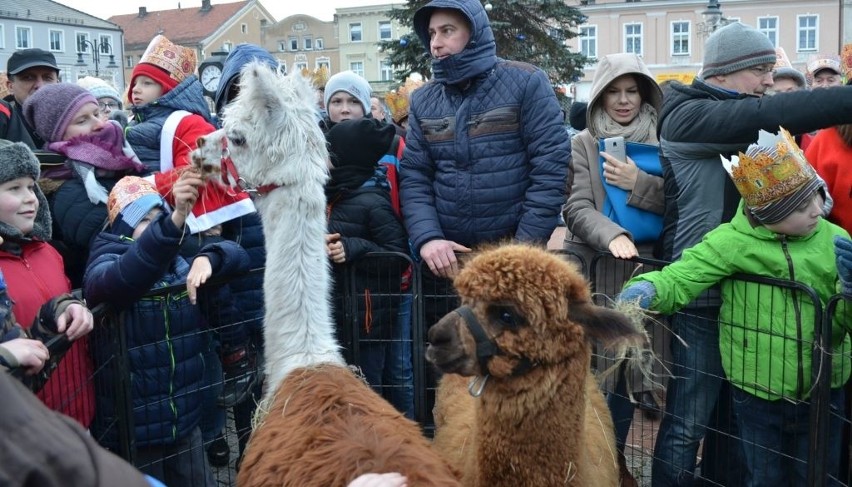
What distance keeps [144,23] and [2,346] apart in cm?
8475

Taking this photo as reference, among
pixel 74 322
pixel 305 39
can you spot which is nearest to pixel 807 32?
pixel 305 39

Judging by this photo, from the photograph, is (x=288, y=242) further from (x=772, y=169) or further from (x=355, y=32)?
(x=355, y=32)

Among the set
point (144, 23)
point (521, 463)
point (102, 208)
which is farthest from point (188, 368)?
point (144, 23)

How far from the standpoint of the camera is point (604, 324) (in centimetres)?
271

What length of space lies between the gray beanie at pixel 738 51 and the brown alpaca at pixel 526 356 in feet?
5.15

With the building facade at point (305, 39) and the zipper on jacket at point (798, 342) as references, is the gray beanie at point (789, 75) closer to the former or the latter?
the zipper on jacket at point (798, 342)

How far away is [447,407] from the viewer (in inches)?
143

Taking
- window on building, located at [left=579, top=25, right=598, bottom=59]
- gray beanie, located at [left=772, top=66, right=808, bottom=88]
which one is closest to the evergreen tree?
gray beanie, located at [left=772, top=66, right=808, bottom=88]

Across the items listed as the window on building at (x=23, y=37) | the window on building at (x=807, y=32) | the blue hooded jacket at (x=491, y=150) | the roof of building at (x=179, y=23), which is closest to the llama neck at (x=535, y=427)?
the blue hooded jacket at (x=491, y=150)

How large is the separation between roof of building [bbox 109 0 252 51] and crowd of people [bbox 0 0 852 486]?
73.6 metres

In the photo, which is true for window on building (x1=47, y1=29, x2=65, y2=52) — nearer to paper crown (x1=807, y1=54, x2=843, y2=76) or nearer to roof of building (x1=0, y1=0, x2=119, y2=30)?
roof of building (x1=0, y1=0, x2=119, y2=30)

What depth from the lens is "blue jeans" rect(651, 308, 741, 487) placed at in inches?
140

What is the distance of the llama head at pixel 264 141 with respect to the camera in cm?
319

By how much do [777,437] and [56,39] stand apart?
7079 centimetres
